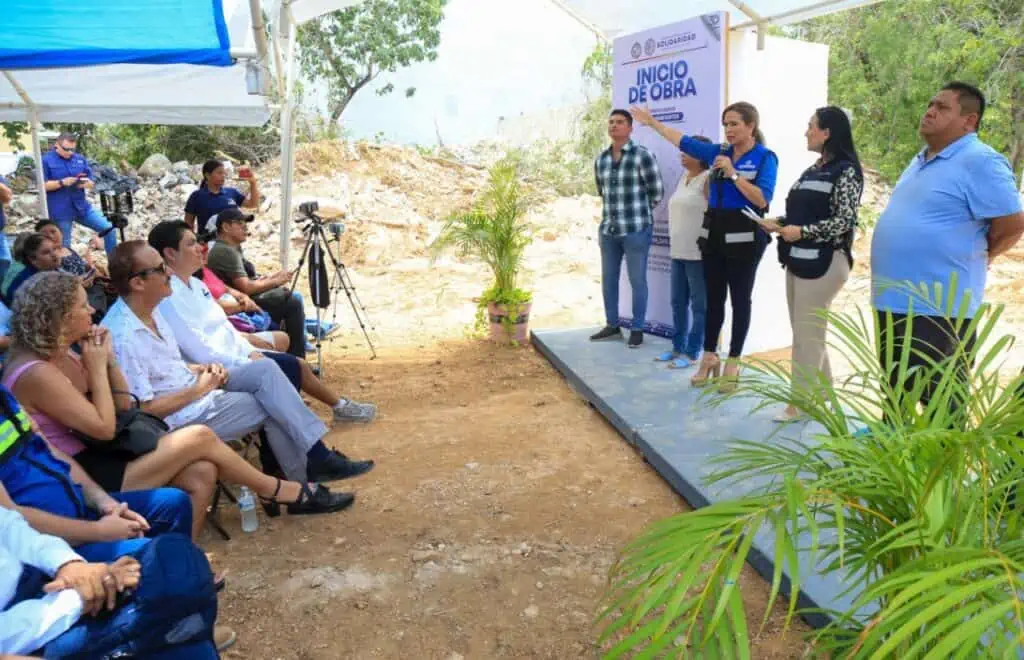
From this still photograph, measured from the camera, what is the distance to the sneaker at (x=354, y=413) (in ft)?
14.9

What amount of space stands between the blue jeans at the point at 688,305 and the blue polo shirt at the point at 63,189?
6909 mm

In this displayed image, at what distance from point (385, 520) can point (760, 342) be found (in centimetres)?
336

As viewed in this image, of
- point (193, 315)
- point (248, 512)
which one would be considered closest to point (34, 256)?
point (193, 315)

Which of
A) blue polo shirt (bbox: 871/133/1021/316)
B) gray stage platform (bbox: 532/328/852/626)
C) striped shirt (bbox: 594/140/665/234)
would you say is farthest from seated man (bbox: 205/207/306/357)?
blue polo shirt (bbox: 871/133/1021/316)

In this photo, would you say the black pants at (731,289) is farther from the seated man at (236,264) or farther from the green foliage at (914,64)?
the green foliage at (914,64)

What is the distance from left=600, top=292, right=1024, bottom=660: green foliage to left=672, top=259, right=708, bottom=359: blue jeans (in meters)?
3.23

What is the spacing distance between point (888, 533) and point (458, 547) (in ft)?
6.81

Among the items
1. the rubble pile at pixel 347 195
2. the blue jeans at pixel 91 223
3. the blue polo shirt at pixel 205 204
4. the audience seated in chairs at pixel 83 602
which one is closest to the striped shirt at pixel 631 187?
the blue polo shirt at pixel 205 204

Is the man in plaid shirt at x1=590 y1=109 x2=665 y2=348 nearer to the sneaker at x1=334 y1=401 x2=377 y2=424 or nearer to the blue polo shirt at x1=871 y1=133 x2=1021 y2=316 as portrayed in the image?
the sneaker at x1=334 y1=401 x2=377 y2=424

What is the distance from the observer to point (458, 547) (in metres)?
3.12

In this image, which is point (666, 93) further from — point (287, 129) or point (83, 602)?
point (83, 602)

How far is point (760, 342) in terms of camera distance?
5.57 meters

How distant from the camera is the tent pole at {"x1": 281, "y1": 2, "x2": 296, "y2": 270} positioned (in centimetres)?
552

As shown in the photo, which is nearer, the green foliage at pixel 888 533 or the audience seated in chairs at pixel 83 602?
the green foliage at pixel 888 533
